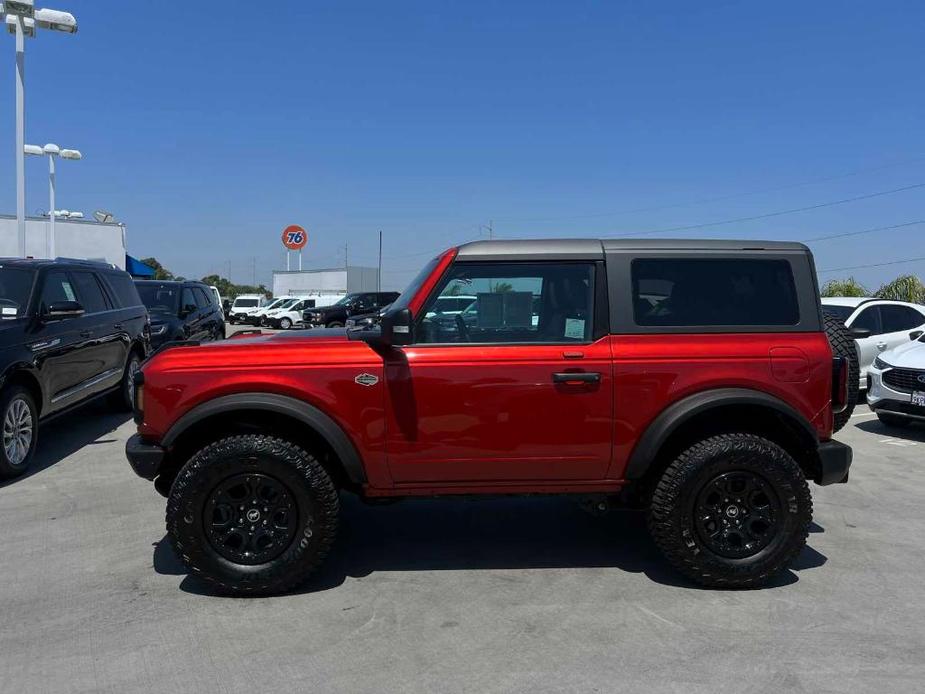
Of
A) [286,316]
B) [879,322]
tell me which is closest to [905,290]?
[879,322]

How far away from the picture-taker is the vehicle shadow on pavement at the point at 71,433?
7019mm

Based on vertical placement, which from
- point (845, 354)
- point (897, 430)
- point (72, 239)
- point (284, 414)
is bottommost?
point (897, 430)

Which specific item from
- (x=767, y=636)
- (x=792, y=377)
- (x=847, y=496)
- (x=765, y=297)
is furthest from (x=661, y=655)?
(x=847, y=496)

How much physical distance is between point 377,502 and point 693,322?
6.84 feet

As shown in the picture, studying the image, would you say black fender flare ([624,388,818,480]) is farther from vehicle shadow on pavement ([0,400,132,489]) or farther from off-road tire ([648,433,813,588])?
vehicle shadow on pavement ([0,400,132,489])

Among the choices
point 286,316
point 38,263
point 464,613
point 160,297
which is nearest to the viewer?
point 464,613

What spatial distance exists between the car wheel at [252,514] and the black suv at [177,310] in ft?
27.7

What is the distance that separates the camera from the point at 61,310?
699 centimetres

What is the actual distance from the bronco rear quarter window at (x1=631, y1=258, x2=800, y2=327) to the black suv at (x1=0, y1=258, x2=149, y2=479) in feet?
17.2

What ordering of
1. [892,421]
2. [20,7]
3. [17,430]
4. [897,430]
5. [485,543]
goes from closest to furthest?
[485,543] < [17,430] < [897,430] < [892,421] < [20,7]

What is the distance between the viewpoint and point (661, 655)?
3398 millimetres

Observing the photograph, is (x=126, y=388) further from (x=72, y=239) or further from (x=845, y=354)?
(x=72, y=239)

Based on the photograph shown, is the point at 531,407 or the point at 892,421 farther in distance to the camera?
the point at 892,421

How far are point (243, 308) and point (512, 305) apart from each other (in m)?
40.2
